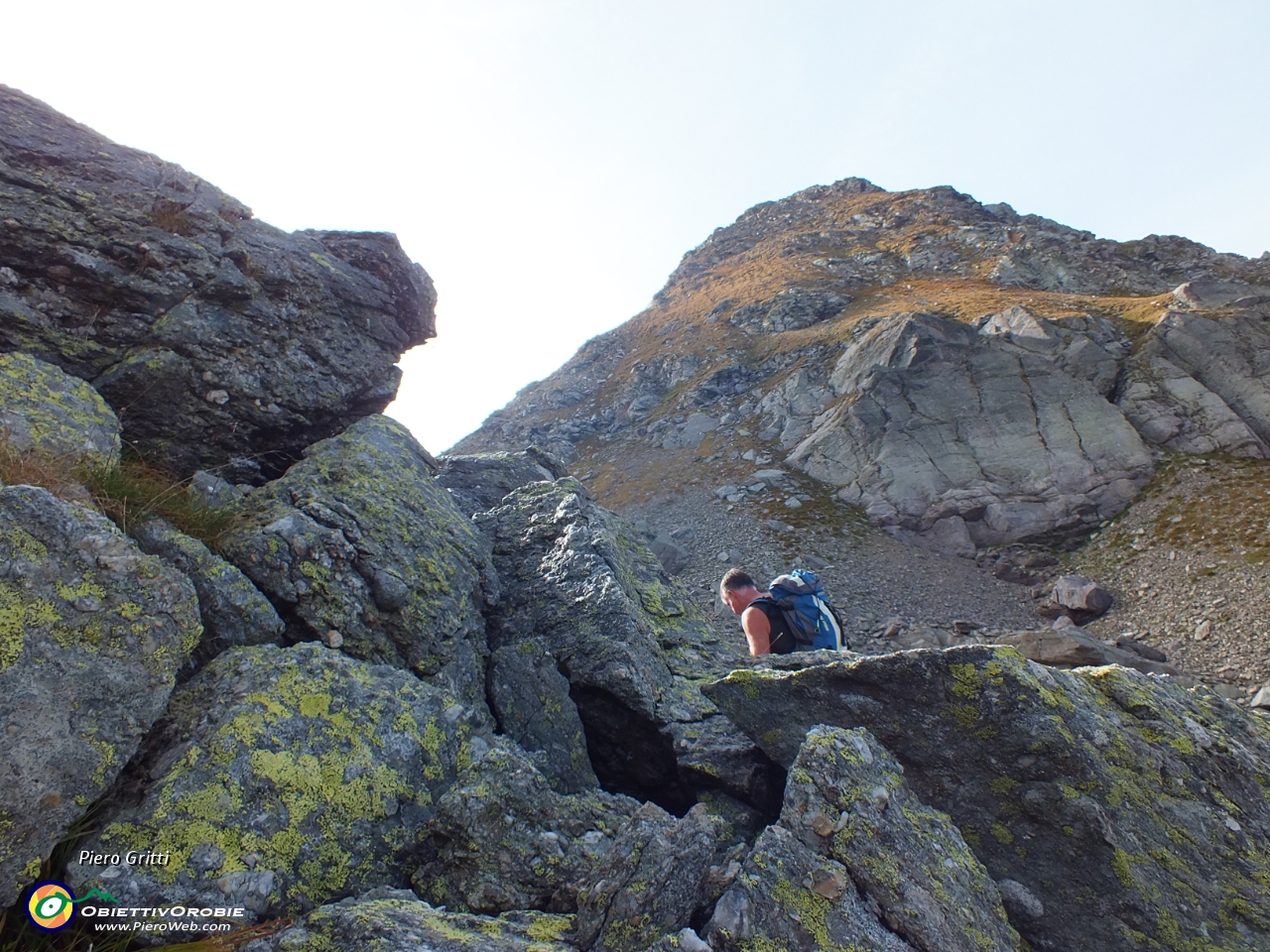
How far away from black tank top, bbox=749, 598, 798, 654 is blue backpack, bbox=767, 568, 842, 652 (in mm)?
50

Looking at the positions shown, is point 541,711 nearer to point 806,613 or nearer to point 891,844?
point 891,844

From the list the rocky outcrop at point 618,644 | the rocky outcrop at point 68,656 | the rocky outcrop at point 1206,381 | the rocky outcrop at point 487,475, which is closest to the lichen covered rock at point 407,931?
the rocky outcrop at point 68,656

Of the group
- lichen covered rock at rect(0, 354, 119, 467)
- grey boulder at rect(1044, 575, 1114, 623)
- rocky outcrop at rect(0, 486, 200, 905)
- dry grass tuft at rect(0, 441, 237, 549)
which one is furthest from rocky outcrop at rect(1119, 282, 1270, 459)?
lichen covered rock at rect(0, 354, 119, 467)

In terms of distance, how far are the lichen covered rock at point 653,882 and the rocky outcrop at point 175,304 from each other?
5952mm

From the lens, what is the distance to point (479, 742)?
4941mm

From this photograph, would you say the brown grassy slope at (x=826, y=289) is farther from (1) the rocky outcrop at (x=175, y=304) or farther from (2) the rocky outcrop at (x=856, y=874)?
(2) the rocky outcrop at (x=856, y=874)

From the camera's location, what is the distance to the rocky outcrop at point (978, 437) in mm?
30219

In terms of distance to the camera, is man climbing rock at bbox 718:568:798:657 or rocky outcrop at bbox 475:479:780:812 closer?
rocky outcrop at bbox 475:479:780:812

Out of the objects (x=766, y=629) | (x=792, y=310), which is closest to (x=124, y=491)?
(x=766, y=629)

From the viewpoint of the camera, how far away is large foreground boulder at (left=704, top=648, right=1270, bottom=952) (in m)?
3.62

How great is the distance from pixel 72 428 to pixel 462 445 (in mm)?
65000

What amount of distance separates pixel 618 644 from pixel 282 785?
118 inches

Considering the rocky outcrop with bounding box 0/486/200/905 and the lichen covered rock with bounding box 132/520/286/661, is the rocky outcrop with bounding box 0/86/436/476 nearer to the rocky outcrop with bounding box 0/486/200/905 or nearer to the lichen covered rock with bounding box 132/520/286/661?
the lichen covered rock with bounding box 132/520/286/661

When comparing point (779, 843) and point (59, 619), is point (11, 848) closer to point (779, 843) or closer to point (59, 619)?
point (59, 619)
